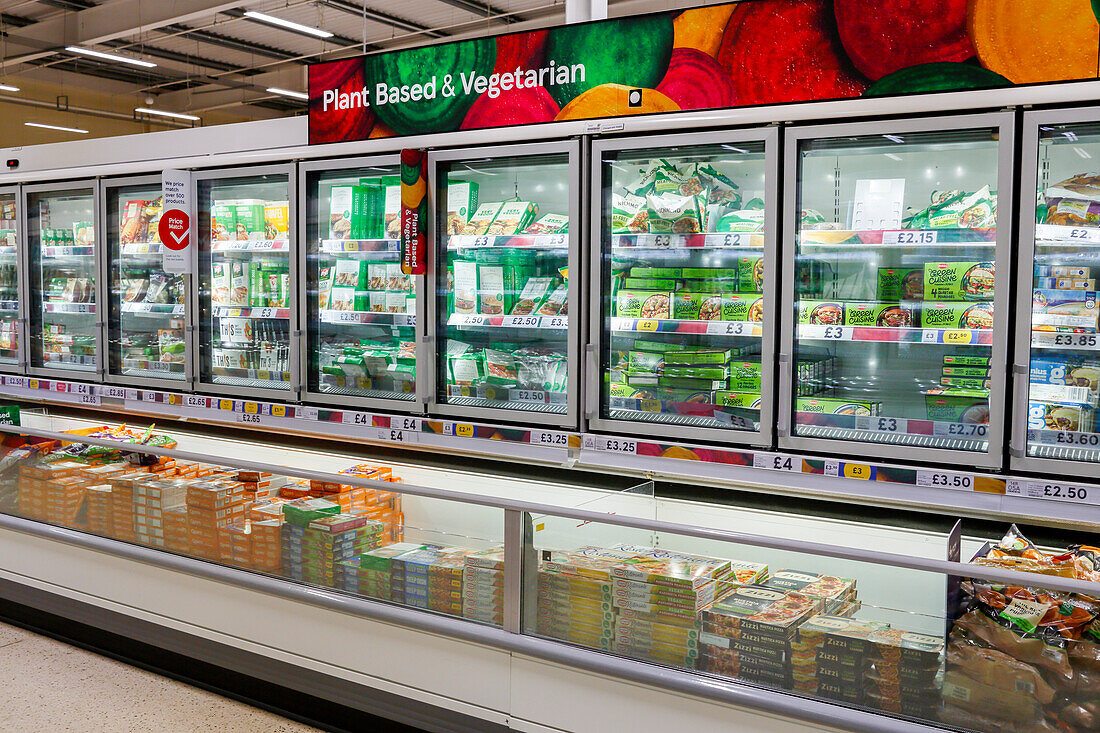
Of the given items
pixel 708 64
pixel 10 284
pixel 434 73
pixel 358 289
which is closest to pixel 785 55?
pixel 708 64

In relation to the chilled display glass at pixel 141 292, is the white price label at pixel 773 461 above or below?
below

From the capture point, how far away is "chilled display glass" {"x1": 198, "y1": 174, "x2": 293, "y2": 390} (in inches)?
165

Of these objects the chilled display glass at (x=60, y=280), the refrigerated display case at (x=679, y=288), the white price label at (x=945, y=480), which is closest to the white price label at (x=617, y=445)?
the refrigerated display case at (x=679, y=288)

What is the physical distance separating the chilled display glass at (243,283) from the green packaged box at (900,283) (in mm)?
2557

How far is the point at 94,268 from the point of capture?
185 inches

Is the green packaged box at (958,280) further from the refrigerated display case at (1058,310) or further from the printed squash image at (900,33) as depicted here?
the printed squash image at (900,33)

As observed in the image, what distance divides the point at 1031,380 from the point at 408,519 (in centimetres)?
201

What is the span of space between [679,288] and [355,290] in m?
1.54

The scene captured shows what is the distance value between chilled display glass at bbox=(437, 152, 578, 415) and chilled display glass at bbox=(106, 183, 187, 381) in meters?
1.67

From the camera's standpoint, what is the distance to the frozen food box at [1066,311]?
104 inches

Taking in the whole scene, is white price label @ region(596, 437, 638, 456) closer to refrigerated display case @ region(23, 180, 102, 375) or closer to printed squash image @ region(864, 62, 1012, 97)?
printed squash image @ region(864, 62, 1012, 97)

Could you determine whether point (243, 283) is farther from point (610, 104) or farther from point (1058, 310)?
point (1058, 310)

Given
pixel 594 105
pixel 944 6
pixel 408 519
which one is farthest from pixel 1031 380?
pixel 408 519

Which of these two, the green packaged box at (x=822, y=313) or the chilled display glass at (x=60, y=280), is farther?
the chilled display glass at (x=60, y=280)
